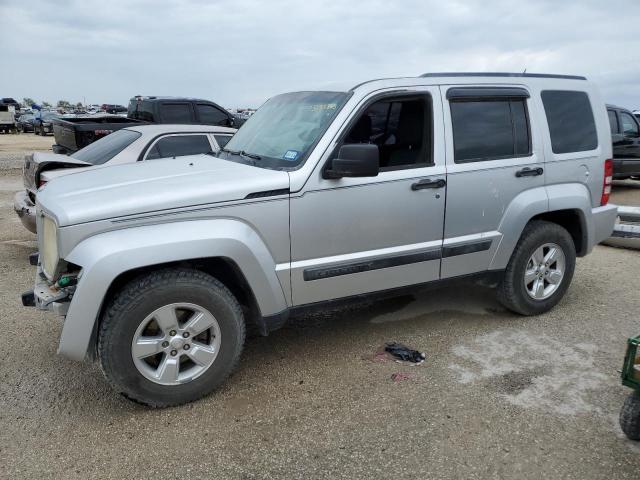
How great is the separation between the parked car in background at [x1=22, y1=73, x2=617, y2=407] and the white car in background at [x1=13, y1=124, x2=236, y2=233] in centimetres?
228

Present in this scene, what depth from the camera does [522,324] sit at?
4.66 meters

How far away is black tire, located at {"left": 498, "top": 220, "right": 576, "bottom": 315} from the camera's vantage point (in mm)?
4535

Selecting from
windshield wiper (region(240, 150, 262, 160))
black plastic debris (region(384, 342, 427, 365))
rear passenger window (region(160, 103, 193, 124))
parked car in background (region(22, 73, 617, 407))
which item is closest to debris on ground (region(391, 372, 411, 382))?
black plastic debris (region(384, 342, 427, 365))

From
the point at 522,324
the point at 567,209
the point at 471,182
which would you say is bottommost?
the point at 522,324

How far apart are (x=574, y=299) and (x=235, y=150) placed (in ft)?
11.6

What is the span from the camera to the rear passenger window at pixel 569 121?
4.56 metres

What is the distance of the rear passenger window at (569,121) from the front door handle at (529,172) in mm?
271

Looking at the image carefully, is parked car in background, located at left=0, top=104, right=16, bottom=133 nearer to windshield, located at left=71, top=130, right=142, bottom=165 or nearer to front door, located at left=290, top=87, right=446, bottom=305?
windshield, located at left=71, top=130, right=142, bottom=165

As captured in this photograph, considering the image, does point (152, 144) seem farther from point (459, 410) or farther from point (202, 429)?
point (459, 410)

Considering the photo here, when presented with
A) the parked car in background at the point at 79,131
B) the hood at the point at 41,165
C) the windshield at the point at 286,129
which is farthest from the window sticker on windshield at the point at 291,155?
the parked car in background at the point at 79,131

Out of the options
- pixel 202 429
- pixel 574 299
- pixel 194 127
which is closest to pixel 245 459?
pixel 202 429

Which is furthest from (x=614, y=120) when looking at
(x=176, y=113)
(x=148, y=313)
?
(x=148, y=313)

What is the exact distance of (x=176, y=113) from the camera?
1150 cm

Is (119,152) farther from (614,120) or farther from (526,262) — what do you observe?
(614,120)
